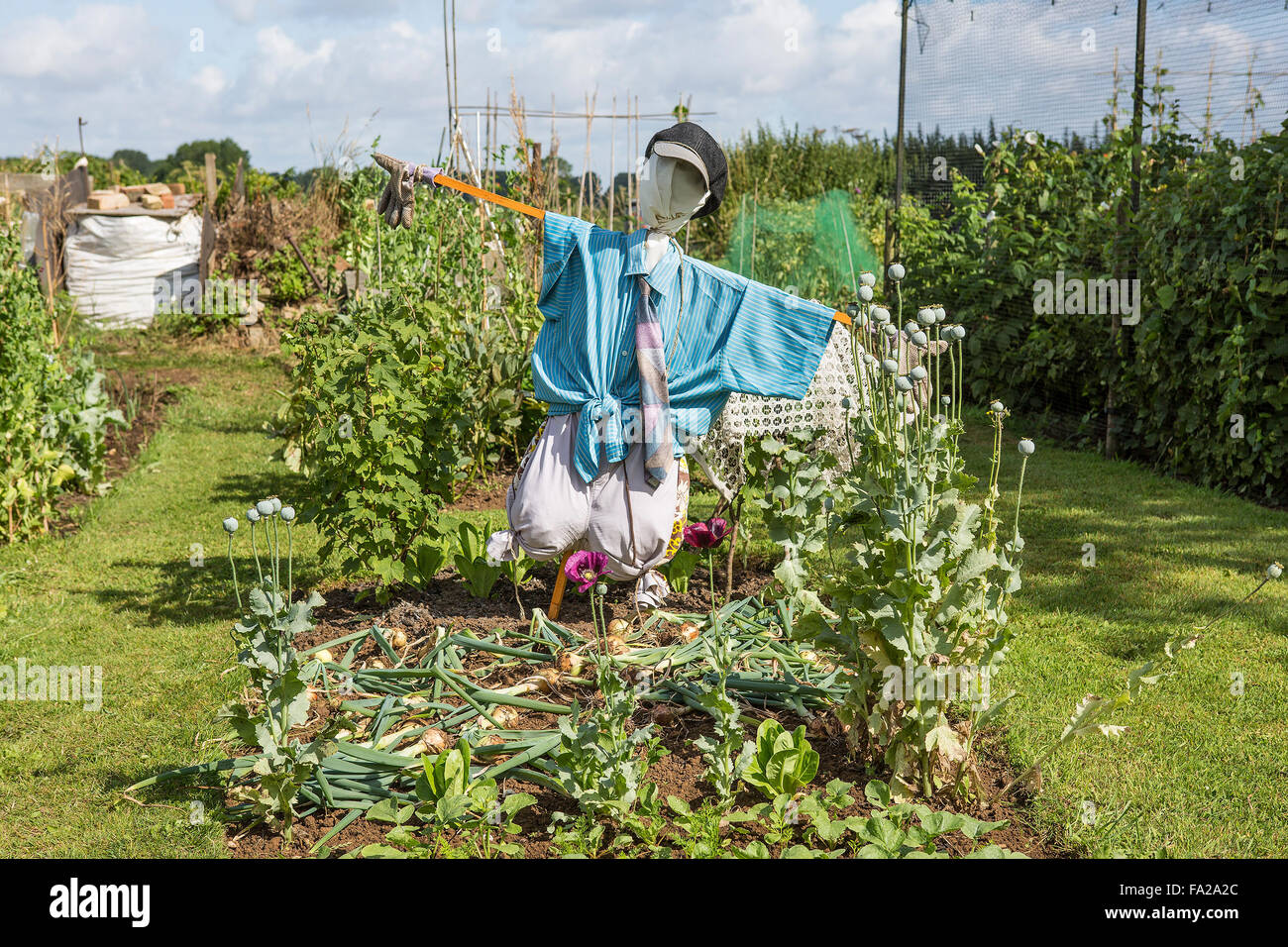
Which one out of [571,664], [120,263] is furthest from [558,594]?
[120,263]

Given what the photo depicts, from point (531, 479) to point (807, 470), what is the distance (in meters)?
1.07

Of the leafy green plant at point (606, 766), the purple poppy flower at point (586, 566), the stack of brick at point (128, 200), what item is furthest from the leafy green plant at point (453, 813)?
the stack of brick at point (128, 200)

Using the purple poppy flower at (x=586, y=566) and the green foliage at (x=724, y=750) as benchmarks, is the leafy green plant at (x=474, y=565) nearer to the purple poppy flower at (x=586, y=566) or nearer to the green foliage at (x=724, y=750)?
the purple poppy flower at (x=586, y=566)

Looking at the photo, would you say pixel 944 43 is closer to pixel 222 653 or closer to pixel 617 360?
pixel 617 360

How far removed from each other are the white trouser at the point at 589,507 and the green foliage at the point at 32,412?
2.94 meters

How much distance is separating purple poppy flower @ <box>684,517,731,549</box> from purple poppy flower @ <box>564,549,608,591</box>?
30cm

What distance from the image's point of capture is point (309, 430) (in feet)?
17.2

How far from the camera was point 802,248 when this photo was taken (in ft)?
36.9

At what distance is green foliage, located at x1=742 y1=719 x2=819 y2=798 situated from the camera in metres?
2.51

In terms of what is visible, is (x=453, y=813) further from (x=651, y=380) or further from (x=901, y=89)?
(x=901, y=89)

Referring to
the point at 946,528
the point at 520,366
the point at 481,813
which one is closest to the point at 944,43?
the point at 520,366

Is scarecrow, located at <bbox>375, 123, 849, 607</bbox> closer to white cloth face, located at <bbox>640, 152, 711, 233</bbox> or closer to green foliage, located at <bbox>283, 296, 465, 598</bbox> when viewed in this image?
white cloth face, located at <bbox>640, 152, 711, 233</bbox>

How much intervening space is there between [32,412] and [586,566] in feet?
10.8

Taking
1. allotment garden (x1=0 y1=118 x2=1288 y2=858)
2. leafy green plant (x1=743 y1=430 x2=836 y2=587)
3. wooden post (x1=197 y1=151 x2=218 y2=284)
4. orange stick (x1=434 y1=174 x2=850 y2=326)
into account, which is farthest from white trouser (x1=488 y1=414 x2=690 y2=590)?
wooden post (x1=197 y1=151 x2=218 y2=284)
